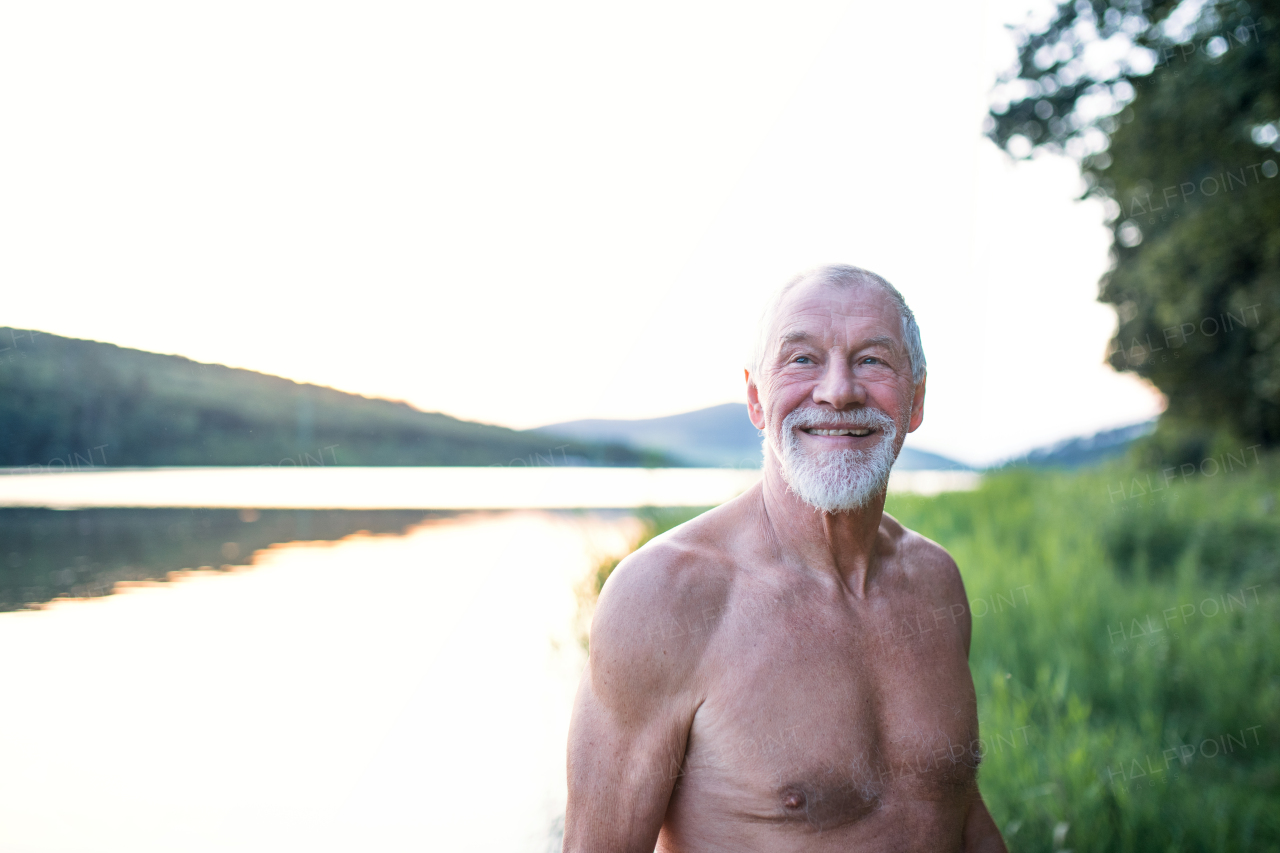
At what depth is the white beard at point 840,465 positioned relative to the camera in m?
1.99

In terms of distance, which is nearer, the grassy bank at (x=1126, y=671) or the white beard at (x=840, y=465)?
the white beard at (x=840, y=465)

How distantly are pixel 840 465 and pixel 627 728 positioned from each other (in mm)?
810

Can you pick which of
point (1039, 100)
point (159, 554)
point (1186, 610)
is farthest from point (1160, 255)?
point (159, 554)

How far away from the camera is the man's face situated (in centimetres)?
200

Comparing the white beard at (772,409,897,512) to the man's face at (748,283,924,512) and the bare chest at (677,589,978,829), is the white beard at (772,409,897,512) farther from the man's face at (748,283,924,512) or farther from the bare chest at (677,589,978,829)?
the bare chest at (677,589,978,829)

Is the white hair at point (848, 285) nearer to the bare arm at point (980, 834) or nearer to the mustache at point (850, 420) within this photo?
the mustache at point (850, 420)

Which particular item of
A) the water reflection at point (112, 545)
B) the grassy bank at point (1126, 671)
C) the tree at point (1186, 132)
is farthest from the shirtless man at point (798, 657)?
the tree at point (1186, 132)

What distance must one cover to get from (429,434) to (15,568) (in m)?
2.87

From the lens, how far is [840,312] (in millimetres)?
2045

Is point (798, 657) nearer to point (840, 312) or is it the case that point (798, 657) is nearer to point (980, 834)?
point (980, 834)

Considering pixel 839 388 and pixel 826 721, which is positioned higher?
pixel 839 388

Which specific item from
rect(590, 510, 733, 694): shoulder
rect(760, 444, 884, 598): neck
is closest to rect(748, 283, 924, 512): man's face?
rect(760, 444, 884, 598): neck

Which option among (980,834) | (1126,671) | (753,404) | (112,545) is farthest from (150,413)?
(1126,671)

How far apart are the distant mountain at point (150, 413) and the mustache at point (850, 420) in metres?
3.07
